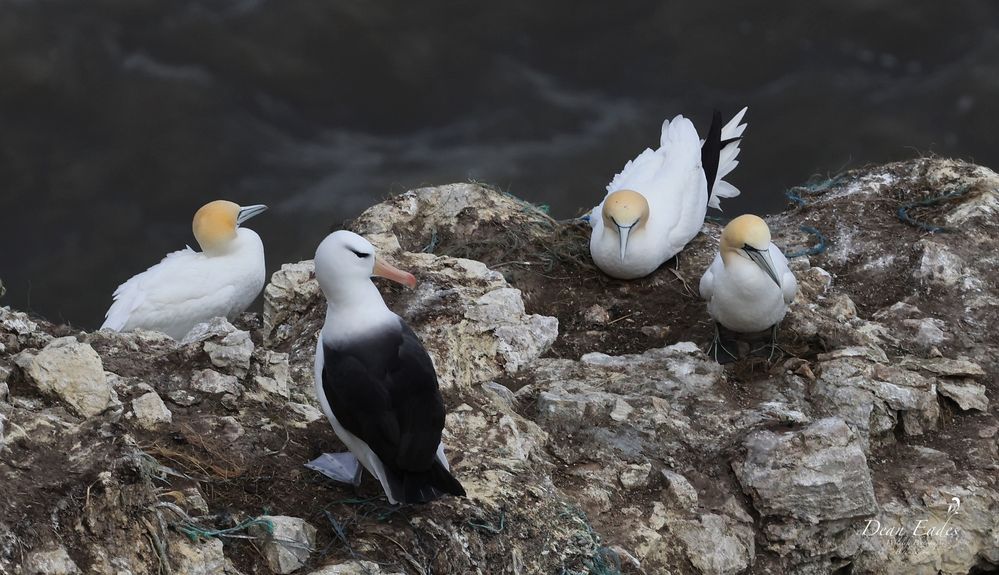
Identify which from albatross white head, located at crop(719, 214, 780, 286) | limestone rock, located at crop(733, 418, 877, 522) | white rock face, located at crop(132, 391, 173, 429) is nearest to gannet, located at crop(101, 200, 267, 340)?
white rock face, located at crop(132, 391, 173, 429)

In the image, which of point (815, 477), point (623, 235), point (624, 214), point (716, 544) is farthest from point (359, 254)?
point (624, 214)

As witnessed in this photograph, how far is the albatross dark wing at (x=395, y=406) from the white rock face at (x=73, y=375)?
0.77 meters

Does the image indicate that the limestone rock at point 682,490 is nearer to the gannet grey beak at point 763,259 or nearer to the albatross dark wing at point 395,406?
the albatross dark wing at point 395,406

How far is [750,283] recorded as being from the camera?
589cm

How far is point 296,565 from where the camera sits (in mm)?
3926

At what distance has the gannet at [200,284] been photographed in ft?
20.3

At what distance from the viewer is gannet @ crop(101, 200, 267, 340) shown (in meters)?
6.18

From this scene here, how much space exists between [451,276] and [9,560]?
296 cm

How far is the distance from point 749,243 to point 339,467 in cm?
259

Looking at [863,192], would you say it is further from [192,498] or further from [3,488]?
[3,488]

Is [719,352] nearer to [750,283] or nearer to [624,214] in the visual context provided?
[750,283]

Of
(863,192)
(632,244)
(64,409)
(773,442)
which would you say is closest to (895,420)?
(773,442)

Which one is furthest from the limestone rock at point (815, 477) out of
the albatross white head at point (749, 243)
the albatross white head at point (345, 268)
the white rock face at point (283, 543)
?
the white rock face at point (283, 543)

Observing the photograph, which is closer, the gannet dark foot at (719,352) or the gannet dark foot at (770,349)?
the gannet dark foot at (770,349)
